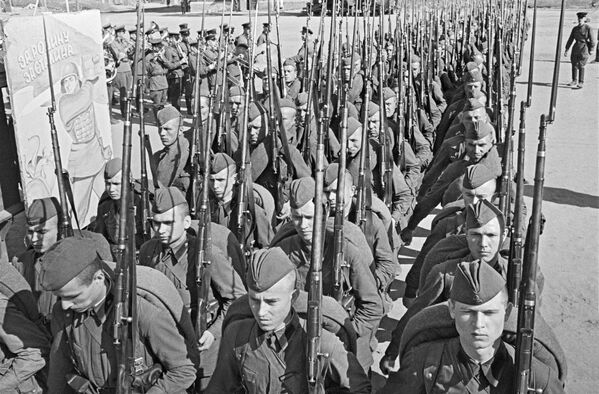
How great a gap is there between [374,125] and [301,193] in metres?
2.88

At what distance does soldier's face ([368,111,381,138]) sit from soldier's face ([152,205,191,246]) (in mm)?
2971

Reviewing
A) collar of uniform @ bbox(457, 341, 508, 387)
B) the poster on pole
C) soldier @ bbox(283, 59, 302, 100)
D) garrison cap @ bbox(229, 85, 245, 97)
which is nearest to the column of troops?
collar of uniform @ bbox(457, 341, 508, 387)

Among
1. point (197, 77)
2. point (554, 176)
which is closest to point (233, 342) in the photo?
point (197, 77)

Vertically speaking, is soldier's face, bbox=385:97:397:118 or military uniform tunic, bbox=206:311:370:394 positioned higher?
soldier's face, bbox=385:97:397:118

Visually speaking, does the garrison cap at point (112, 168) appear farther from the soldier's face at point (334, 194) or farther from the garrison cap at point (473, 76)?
the garrison cap at point (473, 76)

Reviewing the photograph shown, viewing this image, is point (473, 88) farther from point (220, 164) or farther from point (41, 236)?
point (41, 236)

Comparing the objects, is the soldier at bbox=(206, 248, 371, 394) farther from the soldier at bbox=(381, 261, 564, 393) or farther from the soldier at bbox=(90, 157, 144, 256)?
the soldier at bbox=(90, 157, 144, 256)

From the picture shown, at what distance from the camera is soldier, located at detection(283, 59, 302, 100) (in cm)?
988

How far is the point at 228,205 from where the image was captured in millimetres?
5391

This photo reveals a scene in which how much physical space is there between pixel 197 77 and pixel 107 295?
11.7ft

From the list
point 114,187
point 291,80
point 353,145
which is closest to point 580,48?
point 291,80

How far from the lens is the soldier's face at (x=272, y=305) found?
2.97 meters

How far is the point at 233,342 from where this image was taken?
123 inches

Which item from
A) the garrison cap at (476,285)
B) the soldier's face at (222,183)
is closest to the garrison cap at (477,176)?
the soldier's face at (222,183)
